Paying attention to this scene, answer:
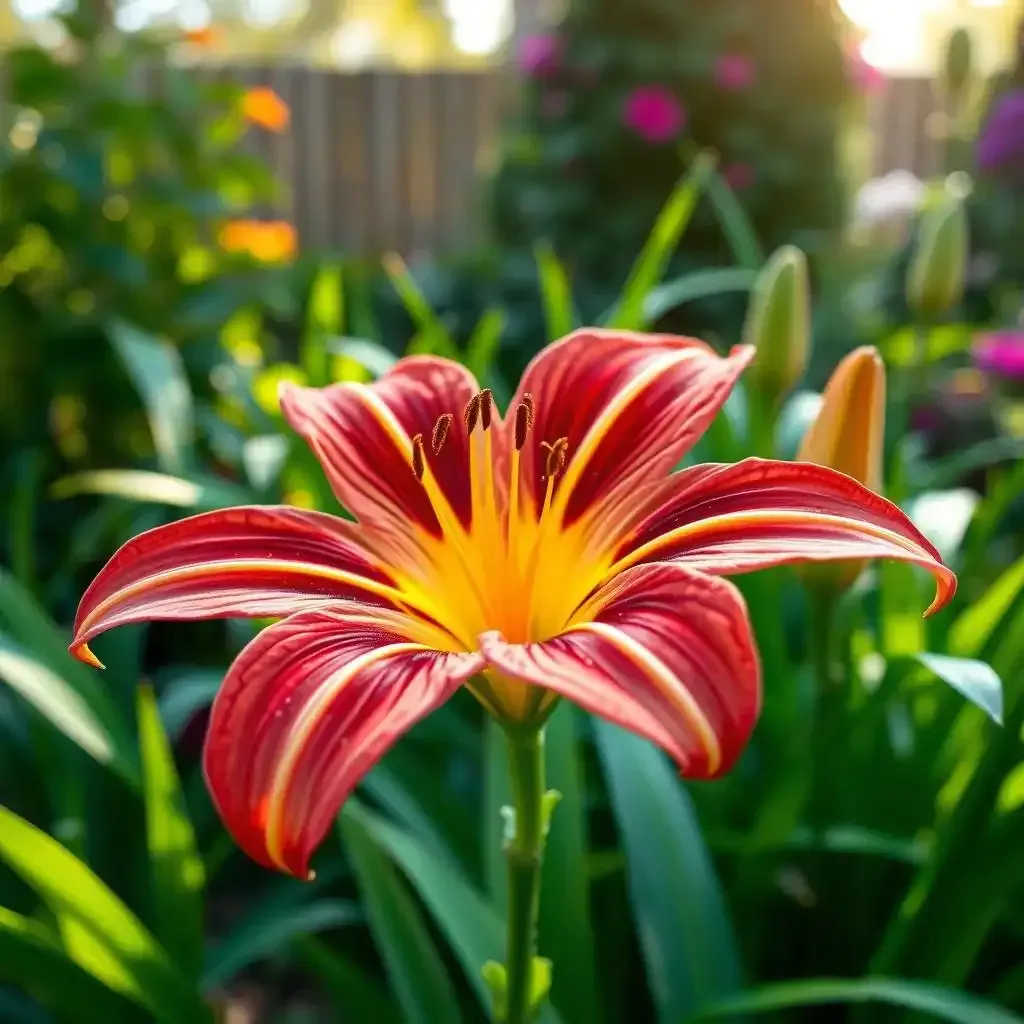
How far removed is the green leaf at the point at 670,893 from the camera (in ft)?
2.64

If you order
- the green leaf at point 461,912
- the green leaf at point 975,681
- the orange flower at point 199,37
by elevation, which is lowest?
the green leaf at point 461,912

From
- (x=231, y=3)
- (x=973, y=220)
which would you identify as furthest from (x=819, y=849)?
(x=231, y=3)

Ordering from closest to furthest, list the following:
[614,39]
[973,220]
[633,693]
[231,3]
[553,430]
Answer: [633,693]
[553,430]
[973,220]
[614,39]
[231,3]

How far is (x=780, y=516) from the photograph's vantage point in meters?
0.52

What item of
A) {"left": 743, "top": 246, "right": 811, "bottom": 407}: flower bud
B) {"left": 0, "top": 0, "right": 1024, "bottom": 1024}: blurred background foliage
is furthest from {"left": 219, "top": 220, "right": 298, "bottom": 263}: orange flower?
{"left": 743, "top": 246, "right": 811, "bottom": 407}: flower bud

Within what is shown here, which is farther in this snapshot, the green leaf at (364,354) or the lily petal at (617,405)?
the green leaf at (364,354)

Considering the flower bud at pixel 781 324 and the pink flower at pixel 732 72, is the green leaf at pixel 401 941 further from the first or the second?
the pink flower at pixel 732 72

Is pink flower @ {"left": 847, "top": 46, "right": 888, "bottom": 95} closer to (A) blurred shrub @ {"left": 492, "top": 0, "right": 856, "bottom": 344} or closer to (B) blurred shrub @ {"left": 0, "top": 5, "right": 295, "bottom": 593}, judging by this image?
(A) blurred shrub @ {"left": 492, "top": 0, "right": 856, "bottom": 344}

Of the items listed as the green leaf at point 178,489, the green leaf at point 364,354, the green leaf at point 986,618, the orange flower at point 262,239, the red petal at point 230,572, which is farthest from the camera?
the orange flower at point 262,239

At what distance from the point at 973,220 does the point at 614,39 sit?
4.08 ft

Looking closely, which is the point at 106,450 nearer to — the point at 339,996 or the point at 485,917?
the point at 339,996

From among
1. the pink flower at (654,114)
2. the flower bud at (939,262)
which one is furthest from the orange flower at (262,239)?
the flower bud at (939,262)

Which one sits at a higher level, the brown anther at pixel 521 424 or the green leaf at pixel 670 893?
the brown anther at pixel 521 424

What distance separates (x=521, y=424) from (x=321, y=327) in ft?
2.62
